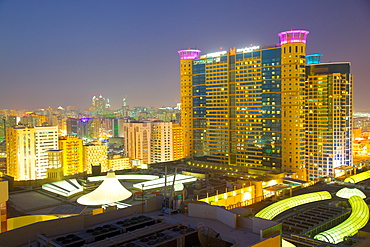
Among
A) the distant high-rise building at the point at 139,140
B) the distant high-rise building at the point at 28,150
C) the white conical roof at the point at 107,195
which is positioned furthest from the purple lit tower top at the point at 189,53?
the white conical roof at the point at 107,195

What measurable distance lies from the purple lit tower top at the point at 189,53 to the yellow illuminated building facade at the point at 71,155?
1197 cm

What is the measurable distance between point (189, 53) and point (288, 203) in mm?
14852

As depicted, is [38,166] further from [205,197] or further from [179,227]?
[179,227]

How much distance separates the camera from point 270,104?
728 inches

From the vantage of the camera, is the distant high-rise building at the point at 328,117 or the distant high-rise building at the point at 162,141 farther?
the distant high-rise building at the point at 162,141

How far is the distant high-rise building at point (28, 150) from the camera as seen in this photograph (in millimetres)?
25922

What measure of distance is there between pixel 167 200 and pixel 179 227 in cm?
116

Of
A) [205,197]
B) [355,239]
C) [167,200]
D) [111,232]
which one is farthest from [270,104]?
Result: [111,232]

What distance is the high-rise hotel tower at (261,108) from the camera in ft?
57.5

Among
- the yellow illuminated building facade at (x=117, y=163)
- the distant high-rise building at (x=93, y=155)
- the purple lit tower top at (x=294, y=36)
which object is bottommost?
the yellow illuminated building facade at (x=117, y=163)

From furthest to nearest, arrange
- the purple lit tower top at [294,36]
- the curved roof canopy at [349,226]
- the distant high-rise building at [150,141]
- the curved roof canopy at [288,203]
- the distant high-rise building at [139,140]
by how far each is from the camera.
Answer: the distant high-rise building at [139,140], the distant high-rise building at [150,141], the purple lit tower top at [294,36], the curved roof canopy at [288,203], the curved roof canopy at [349,226]

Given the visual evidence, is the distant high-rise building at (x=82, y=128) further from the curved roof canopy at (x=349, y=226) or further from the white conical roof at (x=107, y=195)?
the curved roof canopy at (x=349, y=226)

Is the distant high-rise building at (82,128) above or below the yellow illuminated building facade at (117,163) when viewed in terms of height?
above

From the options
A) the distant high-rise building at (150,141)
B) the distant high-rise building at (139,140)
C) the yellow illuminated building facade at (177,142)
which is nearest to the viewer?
the distant high-rise building at (150,141)
